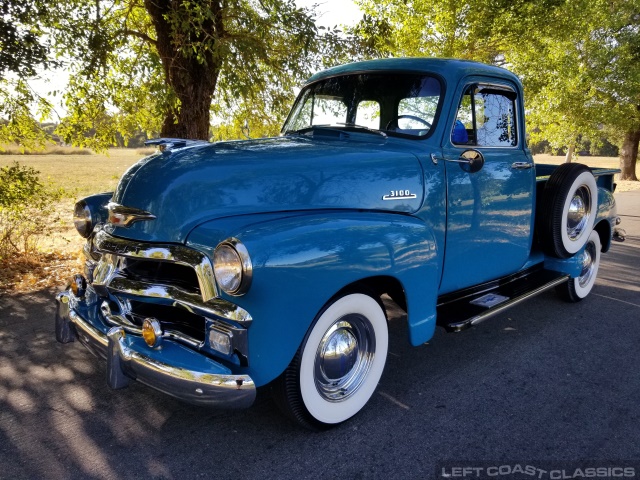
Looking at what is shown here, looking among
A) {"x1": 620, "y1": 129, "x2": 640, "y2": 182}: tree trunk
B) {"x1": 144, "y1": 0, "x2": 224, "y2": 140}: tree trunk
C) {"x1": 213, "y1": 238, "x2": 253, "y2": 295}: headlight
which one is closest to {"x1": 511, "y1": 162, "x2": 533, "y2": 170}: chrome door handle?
{"x1": 213, "y1": 238, "x2": 253, "y2": 295}: headlight

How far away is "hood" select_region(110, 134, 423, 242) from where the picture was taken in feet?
8.10

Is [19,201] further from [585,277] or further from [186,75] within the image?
[585,277]

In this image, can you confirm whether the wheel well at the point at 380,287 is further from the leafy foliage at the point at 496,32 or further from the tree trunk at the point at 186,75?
the leafy foliage at the point at 496,32

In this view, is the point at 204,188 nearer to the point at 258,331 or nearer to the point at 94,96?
the point at 258,331

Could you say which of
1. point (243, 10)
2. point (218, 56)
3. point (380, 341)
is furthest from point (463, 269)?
point (243, 10)

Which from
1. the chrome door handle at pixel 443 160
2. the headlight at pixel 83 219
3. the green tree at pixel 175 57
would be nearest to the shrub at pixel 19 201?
the green tree at pixel 175 57

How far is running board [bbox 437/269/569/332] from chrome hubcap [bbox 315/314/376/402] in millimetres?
626

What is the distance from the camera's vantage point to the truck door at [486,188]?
3289 mm

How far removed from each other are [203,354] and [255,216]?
705 mm

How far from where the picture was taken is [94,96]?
20.8ft

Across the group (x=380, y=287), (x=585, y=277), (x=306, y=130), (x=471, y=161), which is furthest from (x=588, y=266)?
(x=306, y=130)

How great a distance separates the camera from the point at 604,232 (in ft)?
17.3

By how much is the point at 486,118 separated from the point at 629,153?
2023 cm

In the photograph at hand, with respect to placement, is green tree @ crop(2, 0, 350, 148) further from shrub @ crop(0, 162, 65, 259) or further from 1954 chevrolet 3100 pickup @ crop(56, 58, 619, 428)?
1954 chevrolet 3100 pickup @ crop(56, 58, 619, 428)
